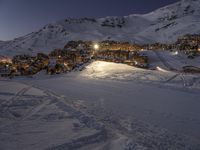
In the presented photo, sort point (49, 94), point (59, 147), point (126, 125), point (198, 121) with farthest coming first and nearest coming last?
point (49, 94)
point (198, 121)
point (126, 125)
point (59, 147)

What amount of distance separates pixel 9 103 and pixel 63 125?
484 centimetres

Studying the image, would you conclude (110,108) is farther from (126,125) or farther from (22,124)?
(22,124)

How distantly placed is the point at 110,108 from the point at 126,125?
270 centimetres

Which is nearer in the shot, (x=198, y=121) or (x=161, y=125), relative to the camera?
(x=161, y=125)

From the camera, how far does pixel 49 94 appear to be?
51.2 feet

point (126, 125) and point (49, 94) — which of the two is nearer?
point (126, 125)

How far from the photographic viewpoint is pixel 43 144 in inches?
279

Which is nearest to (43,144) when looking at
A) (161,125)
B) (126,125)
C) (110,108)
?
(126,125)

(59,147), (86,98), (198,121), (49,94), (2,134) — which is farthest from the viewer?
(49,94)

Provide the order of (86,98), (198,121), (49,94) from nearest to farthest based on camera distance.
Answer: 1. (198,121)
2. (86,98)
3. (49,94)

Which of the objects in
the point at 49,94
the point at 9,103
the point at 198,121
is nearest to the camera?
the point at 198,121

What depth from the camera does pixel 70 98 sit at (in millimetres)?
14125

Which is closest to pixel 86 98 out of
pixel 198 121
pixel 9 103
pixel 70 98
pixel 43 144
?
pixel 70 98

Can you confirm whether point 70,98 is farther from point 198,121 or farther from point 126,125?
point 198,121
